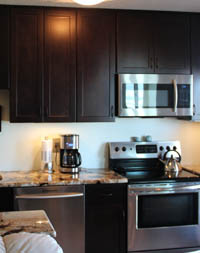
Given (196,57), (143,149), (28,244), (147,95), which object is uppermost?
(196,57)

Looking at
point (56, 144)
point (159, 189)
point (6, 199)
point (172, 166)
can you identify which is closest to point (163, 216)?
point (159, 189)

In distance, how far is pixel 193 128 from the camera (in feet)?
12.2

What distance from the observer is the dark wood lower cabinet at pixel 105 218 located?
2.91 metres

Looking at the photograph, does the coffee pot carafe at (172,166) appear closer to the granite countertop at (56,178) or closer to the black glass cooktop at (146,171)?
the black glass cooktop at (146,171)

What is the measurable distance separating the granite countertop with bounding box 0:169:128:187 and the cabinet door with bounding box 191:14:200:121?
106cm

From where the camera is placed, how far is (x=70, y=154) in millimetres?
3219

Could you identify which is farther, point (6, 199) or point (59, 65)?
point (59, 65)

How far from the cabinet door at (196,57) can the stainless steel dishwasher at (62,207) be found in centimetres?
→ 141

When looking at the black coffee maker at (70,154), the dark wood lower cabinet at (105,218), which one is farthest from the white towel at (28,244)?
the black coffee maker at (70,154)

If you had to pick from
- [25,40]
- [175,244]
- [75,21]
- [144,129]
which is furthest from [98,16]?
[175,244]

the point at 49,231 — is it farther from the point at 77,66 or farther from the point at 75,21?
the point at 75,21

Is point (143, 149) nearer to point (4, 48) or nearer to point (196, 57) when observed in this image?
point (196, 57)

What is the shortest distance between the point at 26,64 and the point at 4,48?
0.24 meters

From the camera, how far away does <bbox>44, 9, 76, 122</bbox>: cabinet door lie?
313 centimetres
